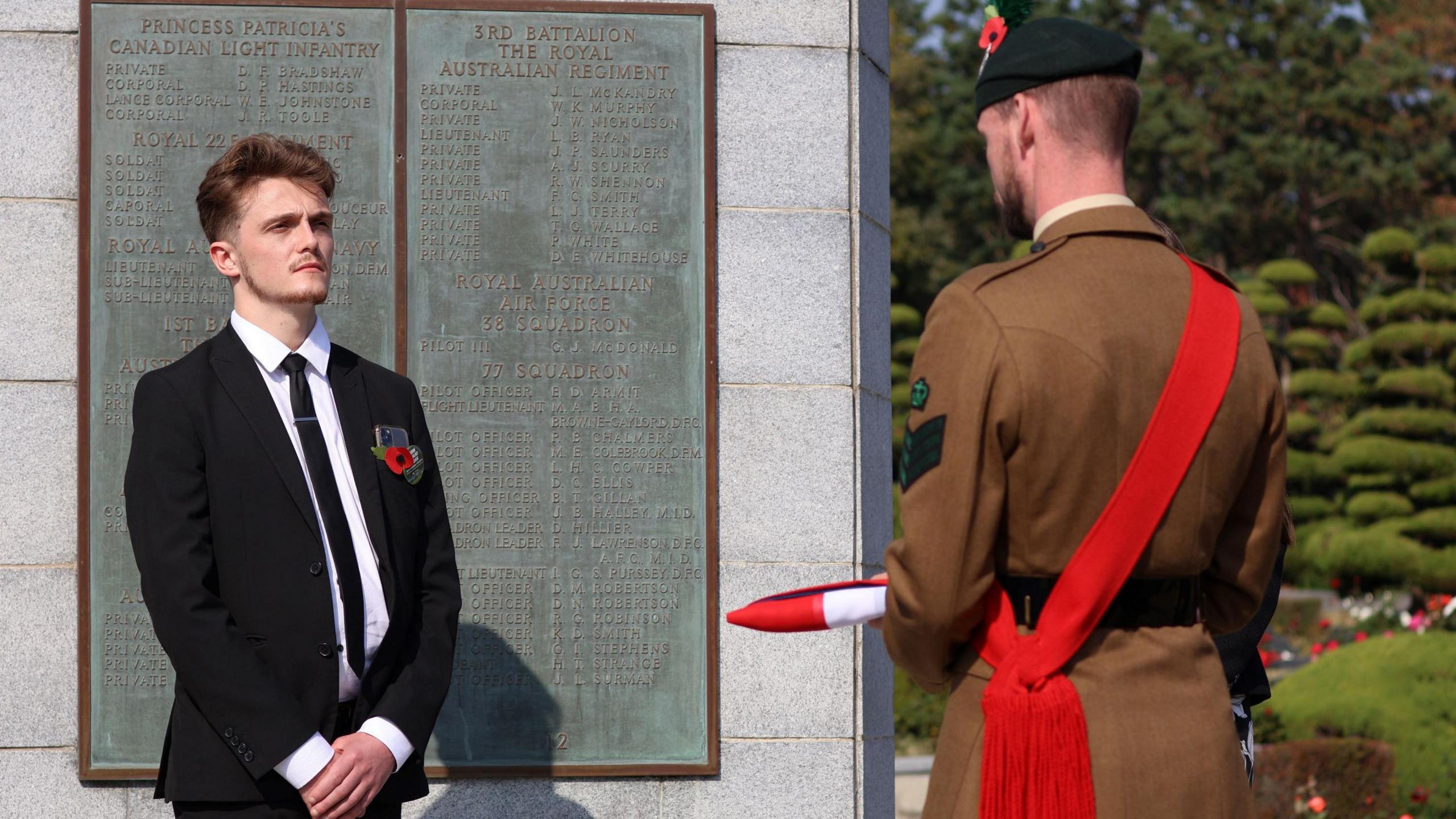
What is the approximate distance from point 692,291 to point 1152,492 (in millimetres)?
3097

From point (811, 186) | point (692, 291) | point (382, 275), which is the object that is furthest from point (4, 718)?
point (811, 186)

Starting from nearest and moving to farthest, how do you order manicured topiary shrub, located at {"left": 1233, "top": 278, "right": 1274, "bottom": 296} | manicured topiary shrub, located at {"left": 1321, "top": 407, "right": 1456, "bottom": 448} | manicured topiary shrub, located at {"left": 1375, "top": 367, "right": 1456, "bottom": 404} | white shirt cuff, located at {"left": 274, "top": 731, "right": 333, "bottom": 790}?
white shirt cuff, located at {"left": 274, "top": 731, "right": 333, "bottom": 790} → manicured topiary shrub, located at {"left": 1375, "top": 367, "right": 1456, "bottom": 404} → manicured topiary shrub, located at {"left": 1321, "top": 407, "right": 1456, "bottom": 448} → manicured topiary shrub, located at {"left": 1233, "top": 278, "right": 1274, "bottom": 296}

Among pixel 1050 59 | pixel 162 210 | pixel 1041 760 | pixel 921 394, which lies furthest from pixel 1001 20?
pixel 162 210

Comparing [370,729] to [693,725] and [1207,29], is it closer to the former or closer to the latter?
[693,725]

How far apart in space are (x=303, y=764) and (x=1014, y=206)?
195 cm

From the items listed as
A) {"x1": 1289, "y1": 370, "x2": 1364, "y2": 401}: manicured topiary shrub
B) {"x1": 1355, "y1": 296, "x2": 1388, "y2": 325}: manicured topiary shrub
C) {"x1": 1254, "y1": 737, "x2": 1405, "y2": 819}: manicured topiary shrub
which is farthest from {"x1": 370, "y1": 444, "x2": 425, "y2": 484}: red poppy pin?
{"x1": 1289, "y1": 370, "x2": 1364, "y2": 401}: manicured topiary shrub

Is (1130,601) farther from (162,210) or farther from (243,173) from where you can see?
(162,210)

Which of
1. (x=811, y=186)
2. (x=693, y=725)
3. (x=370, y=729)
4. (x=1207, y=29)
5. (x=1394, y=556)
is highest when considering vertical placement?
(x=1207, y=29)

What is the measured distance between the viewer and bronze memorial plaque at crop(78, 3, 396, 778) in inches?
212

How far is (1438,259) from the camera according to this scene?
26.2 metres

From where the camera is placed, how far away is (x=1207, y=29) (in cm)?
4141

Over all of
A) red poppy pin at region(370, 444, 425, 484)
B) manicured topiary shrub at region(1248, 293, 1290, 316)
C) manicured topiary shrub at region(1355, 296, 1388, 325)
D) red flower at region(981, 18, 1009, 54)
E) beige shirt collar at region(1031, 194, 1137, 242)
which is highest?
manicured topiary shrub at region(1248, 293, 1290, 316)

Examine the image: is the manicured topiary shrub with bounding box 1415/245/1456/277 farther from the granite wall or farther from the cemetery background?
the granite wall

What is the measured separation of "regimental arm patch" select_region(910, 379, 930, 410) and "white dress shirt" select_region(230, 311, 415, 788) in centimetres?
158
